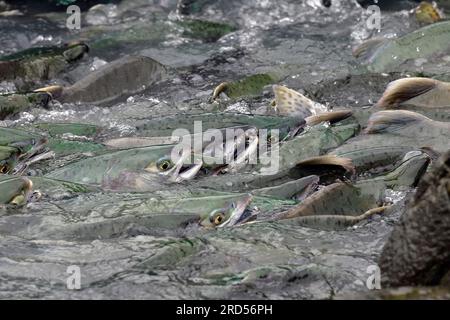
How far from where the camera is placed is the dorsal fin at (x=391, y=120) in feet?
17.0

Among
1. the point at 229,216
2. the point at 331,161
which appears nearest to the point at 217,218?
the point at 229,216

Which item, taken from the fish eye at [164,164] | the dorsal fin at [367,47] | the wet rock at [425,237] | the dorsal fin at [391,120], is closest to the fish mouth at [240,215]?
the fish eye at [164,164]

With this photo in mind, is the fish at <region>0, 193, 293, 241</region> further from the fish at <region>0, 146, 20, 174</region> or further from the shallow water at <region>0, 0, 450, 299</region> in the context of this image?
the fish at <region>0, 146, 20, 174</region>

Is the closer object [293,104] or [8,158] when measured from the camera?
[8,158]

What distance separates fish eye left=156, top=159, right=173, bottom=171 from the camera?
15.7ft

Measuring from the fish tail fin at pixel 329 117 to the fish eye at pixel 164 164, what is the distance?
1.20 meters

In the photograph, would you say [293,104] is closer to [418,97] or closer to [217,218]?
[418,97]

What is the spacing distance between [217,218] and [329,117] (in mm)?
1777

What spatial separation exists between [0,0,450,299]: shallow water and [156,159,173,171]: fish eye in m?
0.48

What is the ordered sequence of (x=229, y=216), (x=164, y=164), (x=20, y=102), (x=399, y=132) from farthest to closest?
(x=20, y=102), (x=399, y=132), (x=164, y=164), (x=229, y=216)

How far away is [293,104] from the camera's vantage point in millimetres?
5879

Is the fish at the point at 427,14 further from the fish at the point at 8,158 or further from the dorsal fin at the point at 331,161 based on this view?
the fish at the point at 8,158

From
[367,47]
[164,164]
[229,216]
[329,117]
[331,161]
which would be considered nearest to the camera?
[229,216]
